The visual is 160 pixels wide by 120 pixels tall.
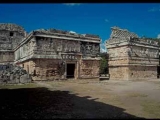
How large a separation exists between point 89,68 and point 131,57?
5.56m

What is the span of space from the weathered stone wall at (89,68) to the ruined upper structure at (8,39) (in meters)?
15.5

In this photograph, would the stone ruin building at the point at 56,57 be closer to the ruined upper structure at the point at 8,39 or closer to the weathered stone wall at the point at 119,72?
the weathered stone wall at the point at 119,72

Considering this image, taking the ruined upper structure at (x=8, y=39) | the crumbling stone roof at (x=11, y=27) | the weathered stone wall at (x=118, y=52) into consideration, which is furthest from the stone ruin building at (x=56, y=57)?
the crumbling stone roof at (x=11, y=27)

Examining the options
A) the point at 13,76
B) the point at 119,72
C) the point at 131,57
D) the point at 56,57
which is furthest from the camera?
the point at 119,72

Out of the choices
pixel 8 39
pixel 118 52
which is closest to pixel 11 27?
pixel 8 39

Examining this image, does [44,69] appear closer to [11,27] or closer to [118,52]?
[118,52]

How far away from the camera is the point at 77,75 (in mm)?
20359

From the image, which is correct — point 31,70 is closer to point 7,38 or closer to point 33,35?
point 33,35

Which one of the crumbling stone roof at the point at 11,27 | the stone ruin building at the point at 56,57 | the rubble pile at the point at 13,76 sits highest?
the crumbling stone roof at the point at 11,27

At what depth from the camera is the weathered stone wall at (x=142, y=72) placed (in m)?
23.4

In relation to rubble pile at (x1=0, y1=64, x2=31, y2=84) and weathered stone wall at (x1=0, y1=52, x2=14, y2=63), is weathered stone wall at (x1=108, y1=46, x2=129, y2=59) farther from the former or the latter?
weathered stone wall at (x1=0, y1=52, x2=14, y2=63)

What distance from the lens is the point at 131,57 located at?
76.8 ft

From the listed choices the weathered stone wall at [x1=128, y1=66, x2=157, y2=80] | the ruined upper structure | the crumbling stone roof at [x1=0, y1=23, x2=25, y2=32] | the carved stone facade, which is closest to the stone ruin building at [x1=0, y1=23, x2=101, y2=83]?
the carved stone facade

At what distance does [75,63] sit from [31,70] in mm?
4391
